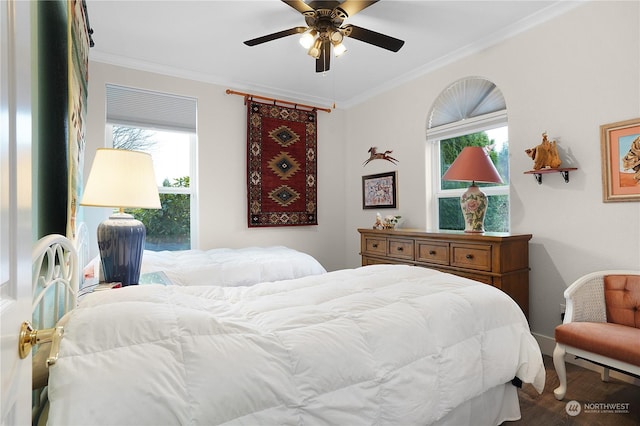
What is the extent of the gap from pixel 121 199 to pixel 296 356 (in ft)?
3.95

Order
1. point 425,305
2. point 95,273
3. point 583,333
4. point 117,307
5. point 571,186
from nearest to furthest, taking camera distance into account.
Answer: point 117,307 → point 425,305 → point 583,333 → point 95,273 → point 571,186

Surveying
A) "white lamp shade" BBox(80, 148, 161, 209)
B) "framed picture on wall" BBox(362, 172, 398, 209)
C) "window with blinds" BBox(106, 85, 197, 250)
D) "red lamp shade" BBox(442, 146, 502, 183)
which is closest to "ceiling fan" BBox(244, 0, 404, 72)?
"red lamp shade" BBox(442, 146, 502, 183)

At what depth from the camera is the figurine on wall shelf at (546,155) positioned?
2520mm

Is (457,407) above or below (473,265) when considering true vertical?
below

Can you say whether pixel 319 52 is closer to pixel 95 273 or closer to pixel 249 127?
pixel 249 127

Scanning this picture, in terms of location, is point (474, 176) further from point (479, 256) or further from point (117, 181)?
point (117, 181)

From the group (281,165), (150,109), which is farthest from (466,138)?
(150,109)

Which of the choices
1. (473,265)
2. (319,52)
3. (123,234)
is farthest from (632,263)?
(123,234)

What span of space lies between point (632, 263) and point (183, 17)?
3752 millimetres

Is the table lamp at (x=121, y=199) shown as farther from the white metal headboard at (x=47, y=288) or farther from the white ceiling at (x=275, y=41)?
the white ceiling at (x=275, y=41)

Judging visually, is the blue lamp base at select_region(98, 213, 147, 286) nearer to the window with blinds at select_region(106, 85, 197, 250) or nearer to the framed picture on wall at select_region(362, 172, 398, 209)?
the window with blinds at select_region(106, 85, 197, 250)

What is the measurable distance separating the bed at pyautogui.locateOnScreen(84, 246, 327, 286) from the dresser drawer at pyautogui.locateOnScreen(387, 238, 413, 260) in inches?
33.1

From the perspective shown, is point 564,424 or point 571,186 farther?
point 571,186

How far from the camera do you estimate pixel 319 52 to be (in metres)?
2.62
